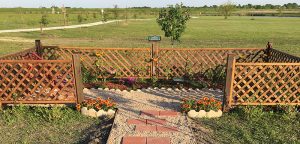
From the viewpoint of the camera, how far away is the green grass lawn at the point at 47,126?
5.61 meters

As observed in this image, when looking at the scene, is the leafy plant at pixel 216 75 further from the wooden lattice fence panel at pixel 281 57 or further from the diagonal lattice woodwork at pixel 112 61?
the diagonal lattice woodwork at pixel 112 61

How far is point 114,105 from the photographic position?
691 cm

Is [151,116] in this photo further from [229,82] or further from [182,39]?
[182,39]

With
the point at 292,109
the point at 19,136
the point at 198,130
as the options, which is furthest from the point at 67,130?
the point at 292,109

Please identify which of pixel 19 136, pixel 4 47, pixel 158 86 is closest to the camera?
pixel 19 136

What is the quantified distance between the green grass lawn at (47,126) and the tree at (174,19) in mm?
7337

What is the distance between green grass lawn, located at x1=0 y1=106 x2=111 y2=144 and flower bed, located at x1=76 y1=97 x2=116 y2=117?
15cm

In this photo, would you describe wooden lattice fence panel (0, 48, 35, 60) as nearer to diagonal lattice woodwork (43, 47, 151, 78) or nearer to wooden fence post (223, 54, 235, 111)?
diagonal lattice woodwork (43, 47, 151, 78)

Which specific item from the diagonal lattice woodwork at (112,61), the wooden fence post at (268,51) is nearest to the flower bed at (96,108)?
the diagonal lattice woodwork at (112,61)

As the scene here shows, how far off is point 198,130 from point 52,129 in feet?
10.4

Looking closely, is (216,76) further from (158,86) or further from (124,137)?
(124,137)

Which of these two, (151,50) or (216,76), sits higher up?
(151,50)

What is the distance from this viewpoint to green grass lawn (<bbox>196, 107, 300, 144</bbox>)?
18.2 feet

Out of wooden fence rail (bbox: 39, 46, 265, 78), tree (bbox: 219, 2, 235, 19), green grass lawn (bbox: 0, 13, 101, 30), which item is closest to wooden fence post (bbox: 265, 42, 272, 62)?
wooden fence rail (bbox: 39, 46, 265, 78)
